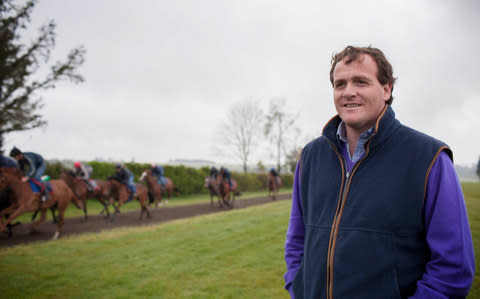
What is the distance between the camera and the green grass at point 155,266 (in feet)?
14.4

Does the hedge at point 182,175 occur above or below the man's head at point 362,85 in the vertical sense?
below

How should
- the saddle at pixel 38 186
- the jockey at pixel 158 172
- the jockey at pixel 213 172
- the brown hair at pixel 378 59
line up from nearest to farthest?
1. the brown hair at pixel 378 59
2. the saddle at pixel 38 186
3. the jockey at pixel 158 172
4. the jockey at pixel 213 172

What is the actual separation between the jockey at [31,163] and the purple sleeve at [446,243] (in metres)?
10.7

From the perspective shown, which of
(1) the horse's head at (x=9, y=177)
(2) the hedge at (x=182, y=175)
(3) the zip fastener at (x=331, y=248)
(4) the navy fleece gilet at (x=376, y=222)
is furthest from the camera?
(2) the hedge at (x=182, y=175)

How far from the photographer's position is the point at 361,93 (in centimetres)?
165

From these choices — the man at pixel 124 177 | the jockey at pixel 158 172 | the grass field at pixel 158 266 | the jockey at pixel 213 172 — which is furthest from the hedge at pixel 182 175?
the grass field at pixel 158 266

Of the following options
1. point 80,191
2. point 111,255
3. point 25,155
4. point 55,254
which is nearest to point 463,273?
point 111,255

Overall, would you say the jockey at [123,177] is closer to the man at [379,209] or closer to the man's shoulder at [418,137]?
the man at [379,209]

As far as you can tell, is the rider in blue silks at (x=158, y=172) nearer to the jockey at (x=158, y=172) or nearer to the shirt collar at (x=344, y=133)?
the jockey at (x=158, y=172)

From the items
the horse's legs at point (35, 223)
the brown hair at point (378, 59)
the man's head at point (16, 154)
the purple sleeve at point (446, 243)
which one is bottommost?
the horse's legs at point (35, 223)

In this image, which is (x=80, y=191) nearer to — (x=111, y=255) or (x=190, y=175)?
(x=111, y=255)

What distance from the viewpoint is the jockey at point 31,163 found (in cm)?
910

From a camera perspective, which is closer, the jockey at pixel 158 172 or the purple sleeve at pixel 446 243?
the purple sleeve at pixel 446 243

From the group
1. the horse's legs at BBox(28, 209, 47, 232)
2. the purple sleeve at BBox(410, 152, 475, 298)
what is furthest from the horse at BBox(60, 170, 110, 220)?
the purple sleeve at BBox(410, 152, 475, 298)
